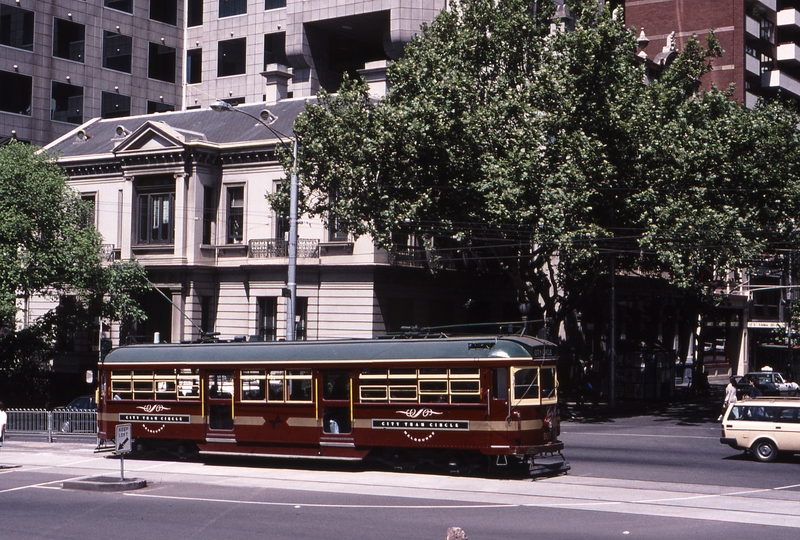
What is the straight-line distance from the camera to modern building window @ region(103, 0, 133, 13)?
64125 millimetres

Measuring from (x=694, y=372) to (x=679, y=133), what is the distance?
64.8 feet

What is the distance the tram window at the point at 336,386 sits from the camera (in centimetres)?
2397

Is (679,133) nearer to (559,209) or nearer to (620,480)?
(559,209)

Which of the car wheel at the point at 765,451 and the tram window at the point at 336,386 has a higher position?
the tram window at the point at 336,386

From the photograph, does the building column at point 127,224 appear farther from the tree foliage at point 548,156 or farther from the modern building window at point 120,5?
the modern building window at point 120,5

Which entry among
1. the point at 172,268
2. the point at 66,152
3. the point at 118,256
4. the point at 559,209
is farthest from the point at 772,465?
the point at 66,152

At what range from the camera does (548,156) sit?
36.8 m

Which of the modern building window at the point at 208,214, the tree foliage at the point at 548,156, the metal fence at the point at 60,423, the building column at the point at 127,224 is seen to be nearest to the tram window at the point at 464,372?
the tree foliage at the point at 548,156

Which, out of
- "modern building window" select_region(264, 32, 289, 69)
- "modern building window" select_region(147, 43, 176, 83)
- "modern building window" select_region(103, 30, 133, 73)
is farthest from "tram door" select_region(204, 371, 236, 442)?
"modern building window" select_region(147, 43, 176, 83)

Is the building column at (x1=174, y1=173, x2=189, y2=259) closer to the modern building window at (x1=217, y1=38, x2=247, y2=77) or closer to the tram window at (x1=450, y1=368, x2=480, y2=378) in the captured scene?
the modern building window at (x1=217, y1=38, x2=247, y2=77)

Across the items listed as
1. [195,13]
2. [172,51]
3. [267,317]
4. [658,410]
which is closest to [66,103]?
[172,51]

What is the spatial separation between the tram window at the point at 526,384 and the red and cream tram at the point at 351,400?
26 mm

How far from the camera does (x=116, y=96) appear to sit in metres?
64.9

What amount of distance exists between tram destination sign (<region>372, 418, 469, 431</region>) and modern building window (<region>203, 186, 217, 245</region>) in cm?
2536
